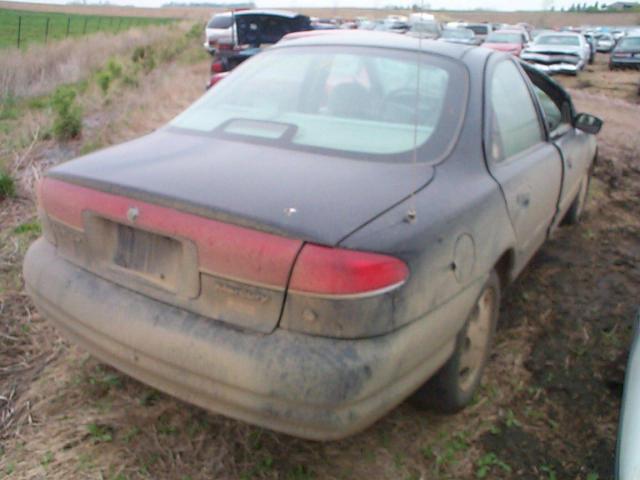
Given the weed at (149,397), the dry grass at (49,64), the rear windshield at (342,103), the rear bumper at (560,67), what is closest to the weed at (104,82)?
the dry grass at (49,64)

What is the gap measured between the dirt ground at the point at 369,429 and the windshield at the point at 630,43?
23298mm

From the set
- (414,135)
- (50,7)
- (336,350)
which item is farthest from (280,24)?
(50,7)

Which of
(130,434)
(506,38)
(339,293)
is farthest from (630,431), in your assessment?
(506,38)

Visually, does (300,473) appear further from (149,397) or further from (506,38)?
(506,38)

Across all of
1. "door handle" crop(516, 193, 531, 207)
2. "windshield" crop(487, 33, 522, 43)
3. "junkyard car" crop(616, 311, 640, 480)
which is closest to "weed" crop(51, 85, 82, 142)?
"door handle" crop(516, 193, 531, 207)

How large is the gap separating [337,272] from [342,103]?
128 cm

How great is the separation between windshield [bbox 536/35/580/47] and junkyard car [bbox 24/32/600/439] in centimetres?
2240

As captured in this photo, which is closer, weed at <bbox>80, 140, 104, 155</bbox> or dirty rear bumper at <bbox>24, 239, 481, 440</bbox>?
dirty rear bumper at <bbox>24, 239, 481, 440</bbox>

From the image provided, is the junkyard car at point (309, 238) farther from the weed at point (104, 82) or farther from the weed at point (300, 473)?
the weed at point (104, 82)

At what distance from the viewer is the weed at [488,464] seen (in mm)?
2680

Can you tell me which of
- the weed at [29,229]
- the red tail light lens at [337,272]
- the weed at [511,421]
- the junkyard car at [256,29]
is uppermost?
the junkyard car at [256,29]

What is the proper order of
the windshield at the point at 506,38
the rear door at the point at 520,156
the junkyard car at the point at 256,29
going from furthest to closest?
the windshield at the point at 506,38 → the junkyard car at the point at 256,29 → the rear door at the point at 520,156

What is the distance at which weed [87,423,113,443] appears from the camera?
8.98 feet

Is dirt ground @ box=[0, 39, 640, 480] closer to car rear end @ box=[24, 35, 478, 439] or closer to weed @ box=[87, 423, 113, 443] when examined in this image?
weed @ box=[87, 423, 113, 443]
